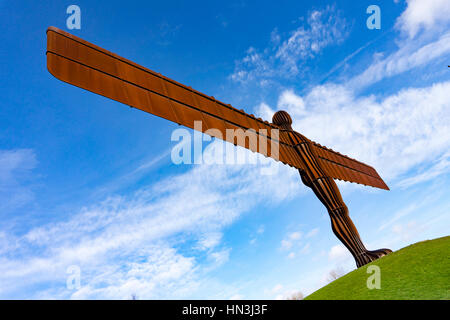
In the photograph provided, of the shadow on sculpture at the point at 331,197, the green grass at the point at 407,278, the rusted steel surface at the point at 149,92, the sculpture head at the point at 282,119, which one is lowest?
the green grass at the point at 407,278

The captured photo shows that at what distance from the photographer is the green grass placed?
7.02m

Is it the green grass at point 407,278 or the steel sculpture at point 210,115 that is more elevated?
the steel sculpture at point 210,115

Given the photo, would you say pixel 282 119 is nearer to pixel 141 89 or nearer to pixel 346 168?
pixel 346 168

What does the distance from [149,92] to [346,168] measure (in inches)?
422

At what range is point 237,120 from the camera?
1064cm

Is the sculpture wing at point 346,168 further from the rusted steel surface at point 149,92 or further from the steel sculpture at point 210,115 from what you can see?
the rusted steel surface at point 149,92

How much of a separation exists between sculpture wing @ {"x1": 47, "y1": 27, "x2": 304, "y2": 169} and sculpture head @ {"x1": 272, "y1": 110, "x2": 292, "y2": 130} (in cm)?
249

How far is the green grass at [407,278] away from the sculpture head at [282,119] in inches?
238

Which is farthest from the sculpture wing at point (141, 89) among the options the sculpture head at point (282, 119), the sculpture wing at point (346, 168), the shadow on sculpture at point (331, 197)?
the sculpture wing at point (346, 168)

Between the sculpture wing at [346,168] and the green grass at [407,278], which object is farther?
the sculpture wing at [346,168]

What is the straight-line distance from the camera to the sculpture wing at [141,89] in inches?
265
